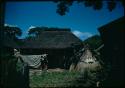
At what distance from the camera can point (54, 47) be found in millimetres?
15023

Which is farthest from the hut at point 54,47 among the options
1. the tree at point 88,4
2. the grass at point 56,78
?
the tree at point 88,4

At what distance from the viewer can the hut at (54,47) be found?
1314 cm

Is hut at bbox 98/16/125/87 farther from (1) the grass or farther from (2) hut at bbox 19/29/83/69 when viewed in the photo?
(2) hut at bbox 19/29/83/69

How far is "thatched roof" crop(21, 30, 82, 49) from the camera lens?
14791mm

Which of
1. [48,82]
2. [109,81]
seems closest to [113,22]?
[109,81]

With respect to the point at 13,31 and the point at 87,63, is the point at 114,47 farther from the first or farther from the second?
the point at 13,31

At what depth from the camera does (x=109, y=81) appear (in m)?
9.04

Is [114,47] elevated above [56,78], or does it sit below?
above

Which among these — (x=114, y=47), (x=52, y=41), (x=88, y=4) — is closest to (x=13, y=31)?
(x=52, y=41)

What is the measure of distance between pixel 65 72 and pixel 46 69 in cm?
96

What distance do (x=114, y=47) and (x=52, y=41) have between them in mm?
6499

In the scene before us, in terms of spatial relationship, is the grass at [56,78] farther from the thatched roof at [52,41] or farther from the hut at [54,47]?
the thatched roof at [52,41]

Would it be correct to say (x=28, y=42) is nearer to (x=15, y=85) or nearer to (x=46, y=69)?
(x=46, y=69)

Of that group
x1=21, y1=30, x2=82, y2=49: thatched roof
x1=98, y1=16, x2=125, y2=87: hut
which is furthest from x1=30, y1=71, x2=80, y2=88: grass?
x1=21, y1=30, x2=82, y2=49: thatched roof
